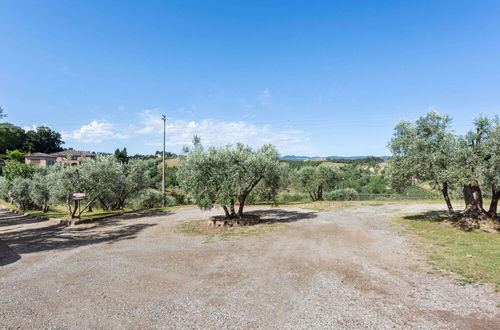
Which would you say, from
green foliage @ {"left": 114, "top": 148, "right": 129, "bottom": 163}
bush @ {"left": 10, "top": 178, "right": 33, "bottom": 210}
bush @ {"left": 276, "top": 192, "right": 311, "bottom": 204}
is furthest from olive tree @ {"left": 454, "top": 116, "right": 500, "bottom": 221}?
green foliage @ {"left": 114, "top": 148, "right": 129, "bottom": 163}

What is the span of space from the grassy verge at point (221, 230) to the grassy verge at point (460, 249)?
978cm

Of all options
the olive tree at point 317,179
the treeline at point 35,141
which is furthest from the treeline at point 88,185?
the treeline at point 35,141

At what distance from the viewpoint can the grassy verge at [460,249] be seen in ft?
32.3

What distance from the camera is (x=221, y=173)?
19109mm

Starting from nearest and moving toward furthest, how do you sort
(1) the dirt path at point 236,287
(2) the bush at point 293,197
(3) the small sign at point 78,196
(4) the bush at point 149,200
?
(1) the dirt path at point 236,287 → (3) the small sign at point 78,196 → (4) the bush at point 149,200 → (2) the bush at point 293,197

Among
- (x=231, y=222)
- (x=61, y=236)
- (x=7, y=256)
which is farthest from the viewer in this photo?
(x=231, y=222)

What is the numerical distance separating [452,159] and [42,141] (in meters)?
154

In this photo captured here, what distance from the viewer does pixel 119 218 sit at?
82.8 ft

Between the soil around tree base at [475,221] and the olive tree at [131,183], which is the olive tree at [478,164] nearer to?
the soil around tree base at [475,221]

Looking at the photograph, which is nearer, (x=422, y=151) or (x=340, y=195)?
(x=422, y=151)

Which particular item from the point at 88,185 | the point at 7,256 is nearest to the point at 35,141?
the point at 88,185

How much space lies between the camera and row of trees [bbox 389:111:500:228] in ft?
52.0

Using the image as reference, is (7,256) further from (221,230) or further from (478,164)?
(478,164)

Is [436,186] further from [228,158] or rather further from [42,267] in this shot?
[42,267]
